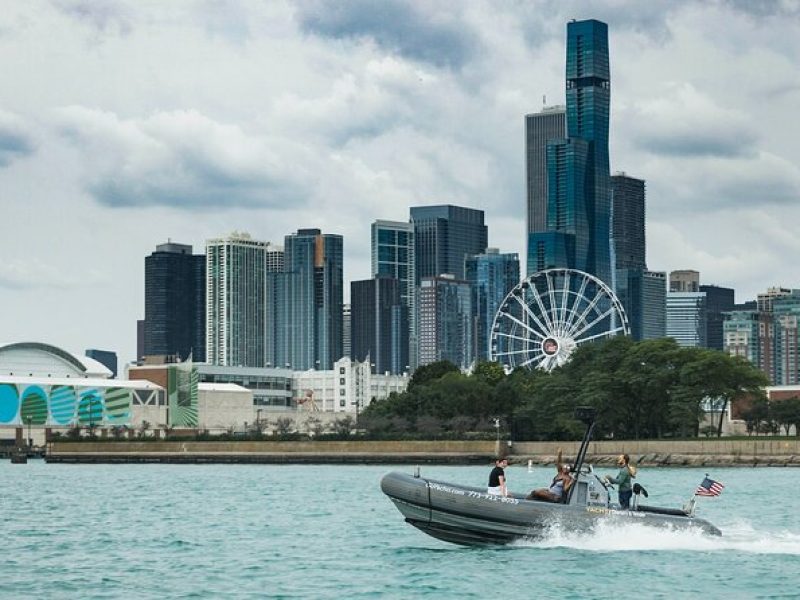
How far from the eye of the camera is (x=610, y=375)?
140 metres

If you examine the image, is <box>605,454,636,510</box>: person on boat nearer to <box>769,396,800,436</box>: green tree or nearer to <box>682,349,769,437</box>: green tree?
<box>682,349,769,437</box>: green tree

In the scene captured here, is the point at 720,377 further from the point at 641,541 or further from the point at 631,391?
the point at 641,541

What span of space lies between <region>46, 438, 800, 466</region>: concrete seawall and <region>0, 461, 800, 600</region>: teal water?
49.7 metres

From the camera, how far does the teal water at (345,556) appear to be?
40969 millimetres

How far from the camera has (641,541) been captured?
1831 inches

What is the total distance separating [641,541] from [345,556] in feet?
→ 29.3

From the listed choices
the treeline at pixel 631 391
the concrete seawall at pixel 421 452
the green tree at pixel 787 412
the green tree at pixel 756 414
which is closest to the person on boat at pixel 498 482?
the concrete seawall at pixel 421 452

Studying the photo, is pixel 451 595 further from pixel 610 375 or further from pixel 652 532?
pixel 610 375

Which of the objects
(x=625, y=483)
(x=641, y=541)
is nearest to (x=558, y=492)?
(x=625, y=483)

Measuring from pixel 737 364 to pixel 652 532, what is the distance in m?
94.4

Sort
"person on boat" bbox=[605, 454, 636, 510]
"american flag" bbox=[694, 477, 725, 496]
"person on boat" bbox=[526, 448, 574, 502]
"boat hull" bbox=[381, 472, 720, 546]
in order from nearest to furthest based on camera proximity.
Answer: "boat hull" bbox=[381, 472, 720, 546] → "person on boat" bbox=[526, 448, 574, 502] → "american flag" bbox=[694, 477, 725, 496] → "person on boat" bbox=[605, 454, 636, 510]

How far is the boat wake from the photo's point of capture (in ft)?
150

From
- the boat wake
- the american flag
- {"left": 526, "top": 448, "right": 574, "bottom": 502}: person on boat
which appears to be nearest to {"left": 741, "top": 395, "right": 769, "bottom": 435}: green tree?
the boat wake

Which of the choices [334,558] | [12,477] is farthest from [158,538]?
[12,477]
